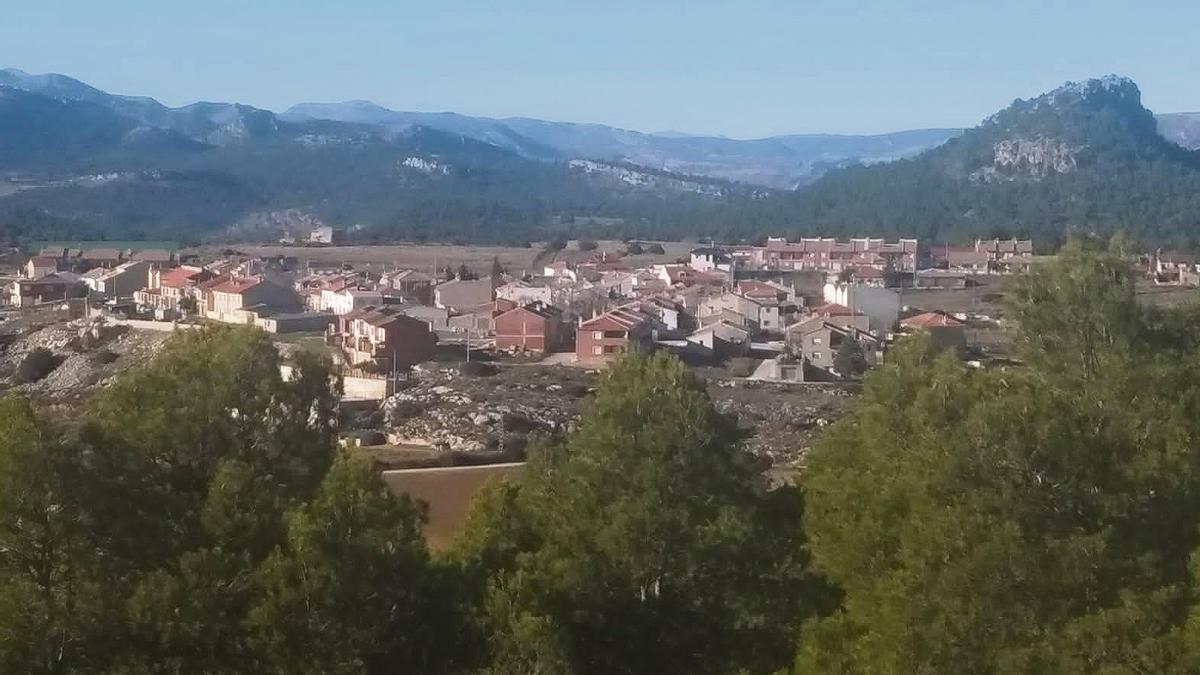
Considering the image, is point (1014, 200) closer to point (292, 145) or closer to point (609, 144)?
point (292, 145)

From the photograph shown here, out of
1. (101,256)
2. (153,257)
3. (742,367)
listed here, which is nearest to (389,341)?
(742,367)

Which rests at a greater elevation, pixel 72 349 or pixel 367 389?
pixel 367 389

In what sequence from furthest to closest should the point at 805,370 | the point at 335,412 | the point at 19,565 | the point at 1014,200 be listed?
the point at 1014,200, the point at 805,370, the point at 335,412, the point at 19,565

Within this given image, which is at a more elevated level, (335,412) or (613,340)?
(335,412)

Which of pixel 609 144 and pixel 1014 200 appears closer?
pixel 1014 200

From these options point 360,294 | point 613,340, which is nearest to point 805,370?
point 613,340

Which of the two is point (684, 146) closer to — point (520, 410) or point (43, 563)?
point (520, 410)
